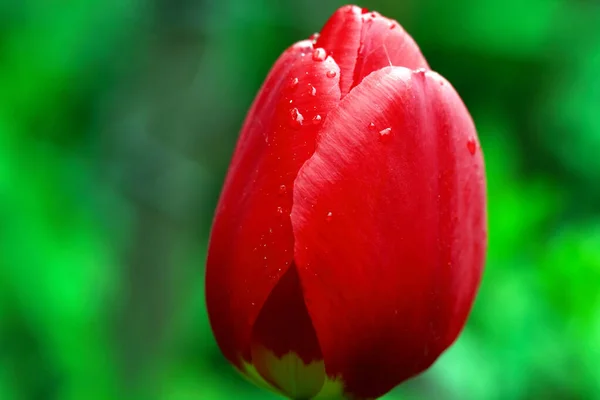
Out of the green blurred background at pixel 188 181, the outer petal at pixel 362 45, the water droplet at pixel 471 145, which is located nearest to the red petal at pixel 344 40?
the outer petal at pixel 362 45

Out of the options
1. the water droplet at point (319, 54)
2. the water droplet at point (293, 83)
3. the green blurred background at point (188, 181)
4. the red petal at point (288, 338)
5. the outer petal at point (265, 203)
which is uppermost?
the water droplet at point (319, 54)

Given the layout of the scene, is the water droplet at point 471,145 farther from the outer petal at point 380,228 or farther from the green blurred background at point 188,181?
the green blurred background at point 188,181

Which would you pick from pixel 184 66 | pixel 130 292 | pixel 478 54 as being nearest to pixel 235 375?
pixel 130 292

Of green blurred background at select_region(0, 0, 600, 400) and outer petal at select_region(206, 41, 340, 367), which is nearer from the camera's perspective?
outer petal at select_region(206, 41, 340, 367)

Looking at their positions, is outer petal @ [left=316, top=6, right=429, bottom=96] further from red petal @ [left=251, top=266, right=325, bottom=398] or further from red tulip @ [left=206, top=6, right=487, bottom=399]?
red petal @ [left=251, top=266, right=325, bottom=398]

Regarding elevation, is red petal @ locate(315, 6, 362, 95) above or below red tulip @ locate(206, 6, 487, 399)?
above

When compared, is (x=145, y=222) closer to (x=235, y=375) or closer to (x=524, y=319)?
(x=235, y=375)

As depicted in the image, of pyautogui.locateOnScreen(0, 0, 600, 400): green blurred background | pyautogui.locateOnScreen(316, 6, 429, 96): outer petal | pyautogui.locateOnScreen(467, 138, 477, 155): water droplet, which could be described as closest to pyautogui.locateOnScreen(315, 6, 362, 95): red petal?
pyautogui.locateOnScreen(316, 6, 429, 96): outer petal
